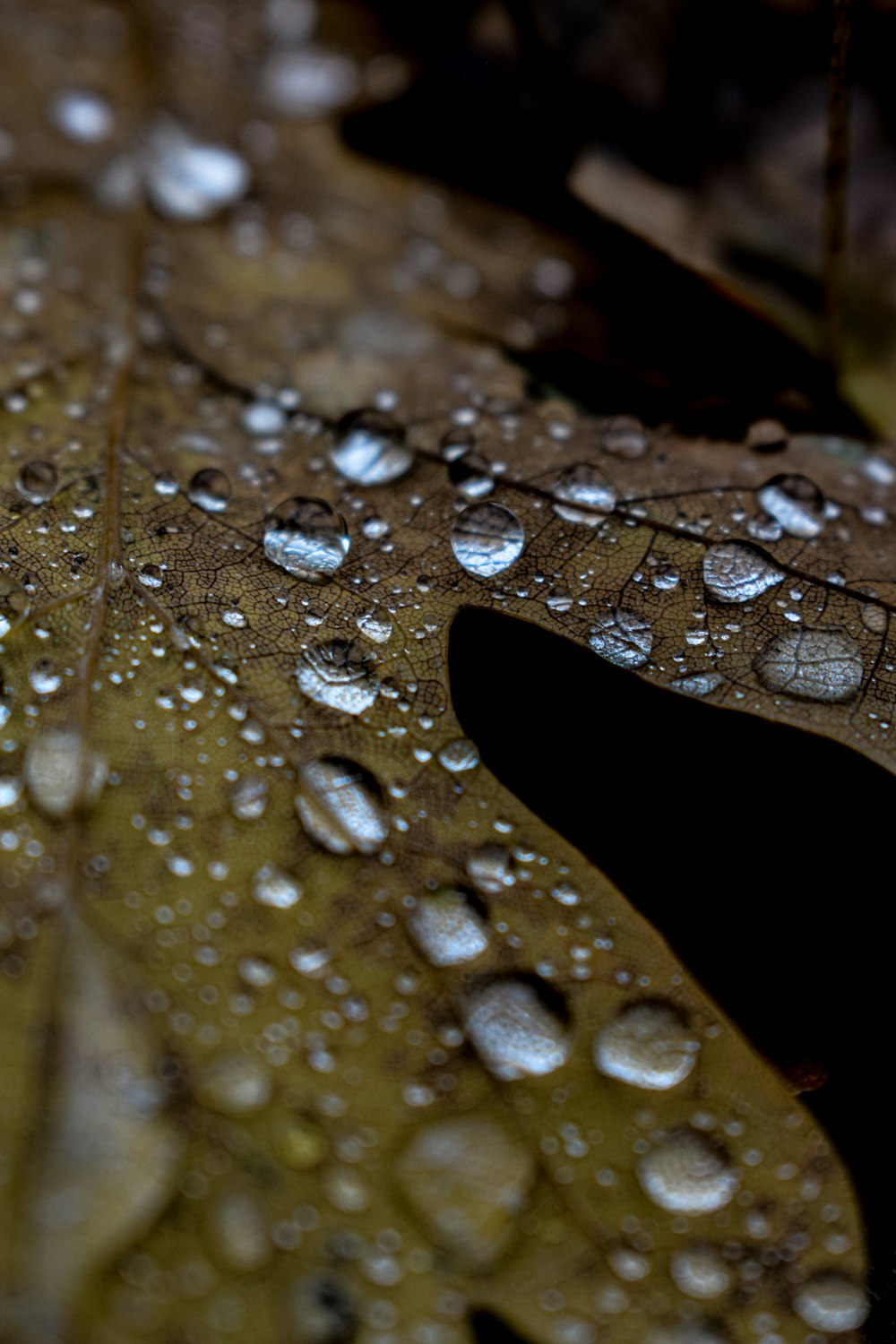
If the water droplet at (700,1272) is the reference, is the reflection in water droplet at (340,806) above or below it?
above

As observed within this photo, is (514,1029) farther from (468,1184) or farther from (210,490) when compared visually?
(210,490)

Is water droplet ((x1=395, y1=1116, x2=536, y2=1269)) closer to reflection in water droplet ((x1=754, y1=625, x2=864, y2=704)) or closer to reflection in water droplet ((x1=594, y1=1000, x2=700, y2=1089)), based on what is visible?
reflection in water droplet ((x1=594, y1=1000, x2=700, y2=1089))

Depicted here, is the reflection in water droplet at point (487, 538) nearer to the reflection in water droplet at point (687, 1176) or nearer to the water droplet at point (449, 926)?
the water droplet at point (449, 926)

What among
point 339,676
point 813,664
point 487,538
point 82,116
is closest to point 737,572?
point 813,664

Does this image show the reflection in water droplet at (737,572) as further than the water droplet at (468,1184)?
Yes

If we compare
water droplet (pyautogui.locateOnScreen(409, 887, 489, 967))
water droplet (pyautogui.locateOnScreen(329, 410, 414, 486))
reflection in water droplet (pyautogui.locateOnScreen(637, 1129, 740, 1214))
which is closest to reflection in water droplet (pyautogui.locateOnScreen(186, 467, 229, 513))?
water droplet (pyautogui.locateOnScreen(329, 410, 414, 486))

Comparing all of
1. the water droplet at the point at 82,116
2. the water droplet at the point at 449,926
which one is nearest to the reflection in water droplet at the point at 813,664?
the water droplet at the point at 449,926

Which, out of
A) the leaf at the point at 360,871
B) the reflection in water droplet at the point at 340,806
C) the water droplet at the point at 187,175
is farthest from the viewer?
the water droplet at the point at 187,175

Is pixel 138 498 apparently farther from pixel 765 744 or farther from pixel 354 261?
pixel 765 744
